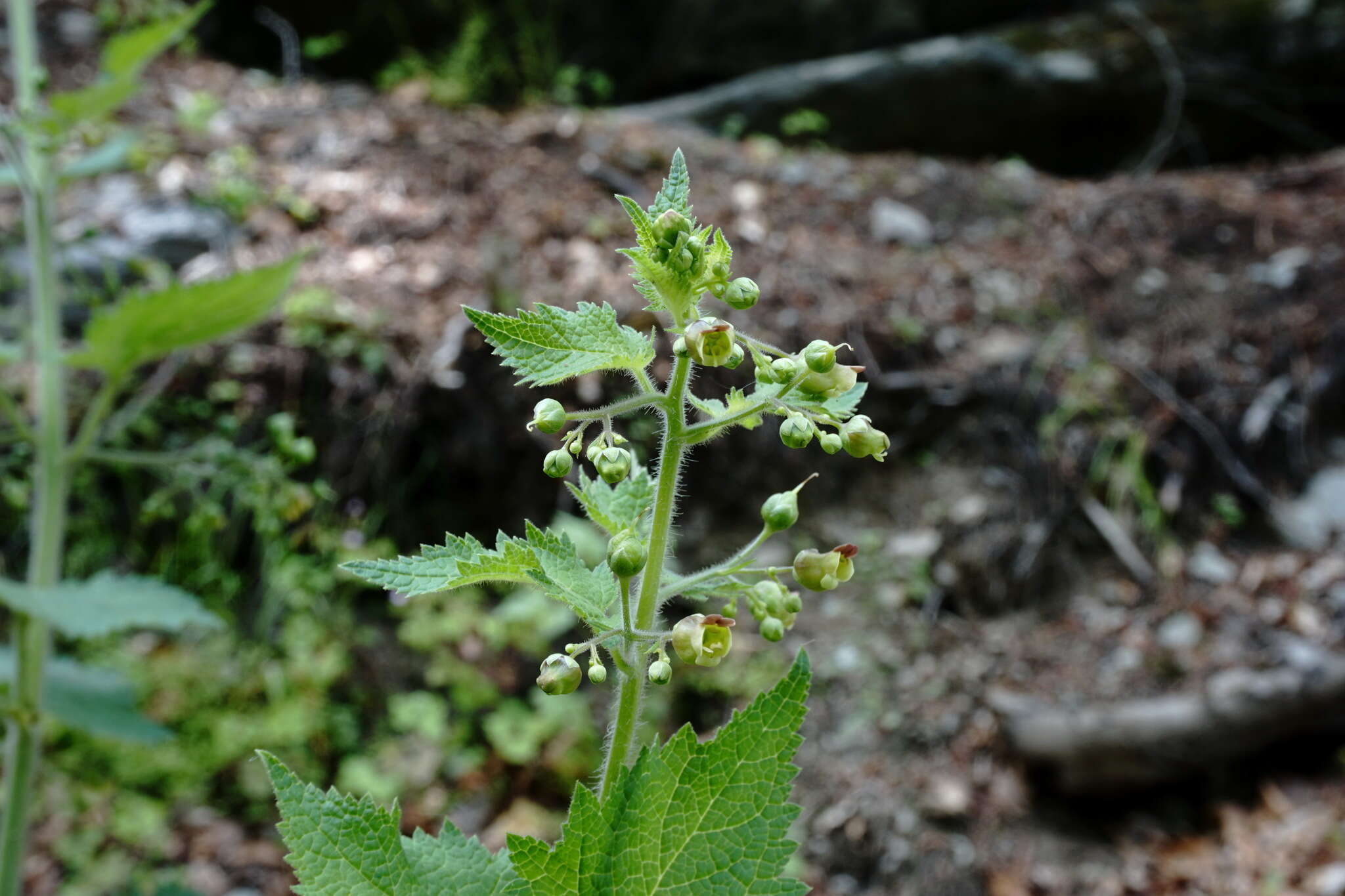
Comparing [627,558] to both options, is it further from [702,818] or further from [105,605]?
[105,605]

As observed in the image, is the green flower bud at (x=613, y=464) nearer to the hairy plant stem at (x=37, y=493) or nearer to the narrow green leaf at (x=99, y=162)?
the hairy plant stem at (x=37, y=493)

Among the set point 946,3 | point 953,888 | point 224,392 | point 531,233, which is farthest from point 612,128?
point 953,888

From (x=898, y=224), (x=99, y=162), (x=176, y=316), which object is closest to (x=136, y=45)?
(x=99, y=162)

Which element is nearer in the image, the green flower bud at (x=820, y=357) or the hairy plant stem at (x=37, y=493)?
the green flower bud at (x=820, y=357)

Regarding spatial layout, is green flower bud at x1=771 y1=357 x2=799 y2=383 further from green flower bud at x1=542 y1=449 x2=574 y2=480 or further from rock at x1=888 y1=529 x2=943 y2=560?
rock at x1=888 y1=529 x2=943 y2=560

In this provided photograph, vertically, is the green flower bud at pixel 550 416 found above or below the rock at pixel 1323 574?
above

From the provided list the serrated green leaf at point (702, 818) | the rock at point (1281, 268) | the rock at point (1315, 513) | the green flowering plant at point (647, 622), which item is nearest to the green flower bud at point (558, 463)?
the green flowering plant at point (647, 622)
